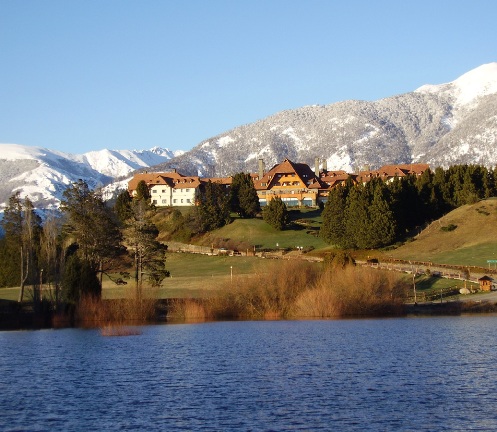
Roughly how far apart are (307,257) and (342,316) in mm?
34724

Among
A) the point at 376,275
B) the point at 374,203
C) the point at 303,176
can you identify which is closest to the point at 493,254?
the point at 374,203

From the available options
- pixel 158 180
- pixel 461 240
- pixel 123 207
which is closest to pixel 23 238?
pixel 461 240

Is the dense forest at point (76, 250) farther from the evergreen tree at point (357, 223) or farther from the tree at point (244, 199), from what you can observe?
the tree at point (244, 199)

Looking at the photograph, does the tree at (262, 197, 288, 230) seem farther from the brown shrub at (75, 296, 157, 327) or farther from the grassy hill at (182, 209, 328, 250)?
the brown shrub at (75, 296, 157, 327)

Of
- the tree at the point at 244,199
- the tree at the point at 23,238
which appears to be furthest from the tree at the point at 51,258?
the tree at the point at 244,199

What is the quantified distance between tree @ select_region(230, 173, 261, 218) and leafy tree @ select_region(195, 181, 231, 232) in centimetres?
310

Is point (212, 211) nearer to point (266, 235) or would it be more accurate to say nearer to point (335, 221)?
point (266, 235)

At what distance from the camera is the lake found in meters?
36.0

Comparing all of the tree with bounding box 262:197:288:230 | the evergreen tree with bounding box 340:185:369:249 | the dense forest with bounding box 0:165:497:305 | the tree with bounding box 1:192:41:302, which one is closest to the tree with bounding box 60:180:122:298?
the dense forest with bounding box 0:165:497:305

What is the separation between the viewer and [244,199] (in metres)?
154

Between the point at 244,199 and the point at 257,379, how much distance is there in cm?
10856

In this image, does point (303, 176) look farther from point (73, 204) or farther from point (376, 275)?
point (376, 275)

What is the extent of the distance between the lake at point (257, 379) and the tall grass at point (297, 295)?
37.5 ft

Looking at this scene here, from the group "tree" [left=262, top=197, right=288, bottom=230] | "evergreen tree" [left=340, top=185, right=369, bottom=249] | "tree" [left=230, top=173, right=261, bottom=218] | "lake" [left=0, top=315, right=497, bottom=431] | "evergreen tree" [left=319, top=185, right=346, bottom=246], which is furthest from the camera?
"tree" [left=230, top=173, right=261, bottom=218]
